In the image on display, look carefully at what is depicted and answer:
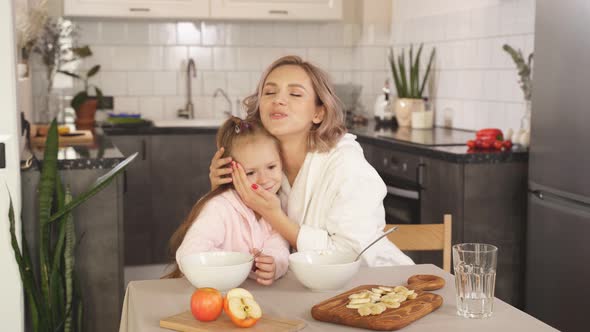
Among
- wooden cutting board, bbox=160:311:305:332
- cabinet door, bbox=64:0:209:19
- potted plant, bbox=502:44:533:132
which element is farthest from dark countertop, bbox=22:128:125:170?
potted plant, bbox=502:44:533:132

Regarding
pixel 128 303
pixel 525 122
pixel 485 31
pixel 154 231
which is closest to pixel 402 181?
pixel 525 122

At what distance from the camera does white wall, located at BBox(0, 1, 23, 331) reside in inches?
109

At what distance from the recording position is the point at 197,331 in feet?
4.75

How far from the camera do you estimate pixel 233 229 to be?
2.14m

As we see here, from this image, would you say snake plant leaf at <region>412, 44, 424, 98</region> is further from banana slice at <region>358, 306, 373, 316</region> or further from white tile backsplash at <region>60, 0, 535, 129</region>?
banana slice at <region>358, 306, 373, 316</region>

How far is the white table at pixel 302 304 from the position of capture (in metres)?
1.49

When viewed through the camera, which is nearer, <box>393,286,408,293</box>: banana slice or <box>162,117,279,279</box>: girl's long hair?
<box>393,286,408,293</box>: banana slice

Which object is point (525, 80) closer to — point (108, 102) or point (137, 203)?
point (137, 203)

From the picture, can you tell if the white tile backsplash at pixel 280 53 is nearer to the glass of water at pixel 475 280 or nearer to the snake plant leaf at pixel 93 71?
the snake plant leaf at pixel 93 71

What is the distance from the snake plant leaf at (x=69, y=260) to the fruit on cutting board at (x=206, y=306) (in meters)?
1.60

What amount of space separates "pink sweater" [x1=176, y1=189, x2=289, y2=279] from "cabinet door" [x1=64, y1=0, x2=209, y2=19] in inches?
117

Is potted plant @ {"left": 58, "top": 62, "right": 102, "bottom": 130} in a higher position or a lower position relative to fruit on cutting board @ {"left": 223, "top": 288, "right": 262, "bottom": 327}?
higher

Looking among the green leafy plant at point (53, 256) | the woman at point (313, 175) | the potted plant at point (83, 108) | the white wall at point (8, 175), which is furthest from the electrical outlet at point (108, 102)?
the woman at point (313, 175)

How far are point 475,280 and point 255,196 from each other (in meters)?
0.72
